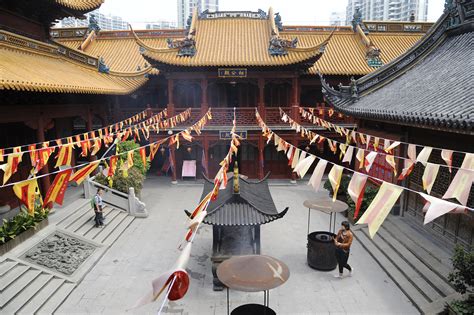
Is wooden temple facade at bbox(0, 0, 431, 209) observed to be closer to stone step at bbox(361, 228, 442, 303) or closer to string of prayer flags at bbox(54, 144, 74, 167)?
string of prayer flags at bbox(54, 144, 74, 167)

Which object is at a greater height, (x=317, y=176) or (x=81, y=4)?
(x=81, y=4)

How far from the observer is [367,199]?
13156 mm

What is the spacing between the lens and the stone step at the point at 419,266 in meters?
8.55

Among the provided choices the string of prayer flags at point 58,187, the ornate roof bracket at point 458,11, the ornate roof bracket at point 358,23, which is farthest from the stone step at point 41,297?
the ornate roof bracket at point 358,23

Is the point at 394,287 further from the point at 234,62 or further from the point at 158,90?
the point at 158,90

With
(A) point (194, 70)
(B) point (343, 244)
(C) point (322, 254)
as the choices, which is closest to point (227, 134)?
(A) point (194, 70)

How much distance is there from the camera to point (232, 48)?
21.4m

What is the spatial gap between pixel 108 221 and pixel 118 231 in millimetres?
806

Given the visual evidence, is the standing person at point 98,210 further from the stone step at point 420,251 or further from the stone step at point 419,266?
Result: the stone step at point 420,251

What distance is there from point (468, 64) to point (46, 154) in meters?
12.8

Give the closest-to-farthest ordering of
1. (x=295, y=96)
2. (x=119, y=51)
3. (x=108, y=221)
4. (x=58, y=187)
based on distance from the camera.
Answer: (x=58, y=187), (x=108, y=221), (x=295, y=96), (x=119, y=51)

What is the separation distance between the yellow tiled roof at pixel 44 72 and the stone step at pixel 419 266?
12.6m

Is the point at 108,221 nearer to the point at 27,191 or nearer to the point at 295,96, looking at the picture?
the point at 27,191

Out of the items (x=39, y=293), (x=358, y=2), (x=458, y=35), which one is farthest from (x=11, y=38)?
(x=358, y=2)
